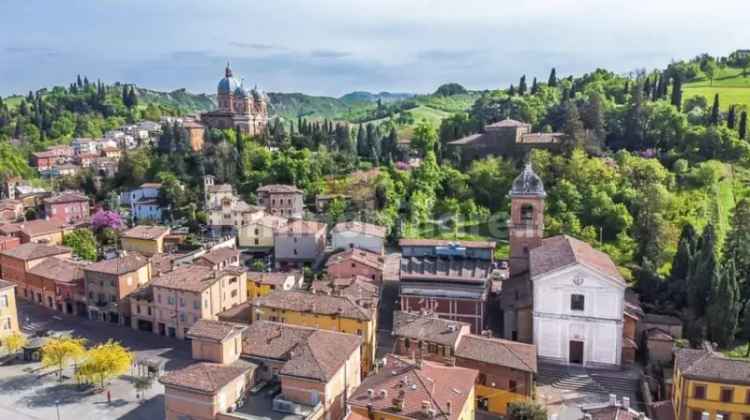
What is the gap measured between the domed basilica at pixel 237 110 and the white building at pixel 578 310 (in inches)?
2458

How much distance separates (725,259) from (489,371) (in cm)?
2145

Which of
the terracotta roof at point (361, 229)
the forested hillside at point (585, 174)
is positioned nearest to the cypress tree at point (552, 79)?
the forested hillside at point (585, 174)

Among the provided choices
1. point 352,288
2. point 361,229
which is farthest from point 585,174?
point 352,288

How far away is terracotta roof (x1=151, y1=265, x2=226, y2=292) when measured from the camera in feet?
129

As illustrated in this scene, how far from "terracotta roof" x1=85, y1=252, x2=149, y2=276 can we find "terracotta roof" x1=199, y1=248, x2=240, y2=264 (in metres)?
4.69

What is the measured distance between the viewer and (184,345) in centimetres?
3922

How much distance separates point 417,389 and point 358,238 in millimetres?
25184

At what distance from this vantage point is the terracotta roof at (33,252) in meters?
47.6

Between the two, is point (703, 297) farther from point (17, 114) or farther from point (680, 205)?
point (17, 114)

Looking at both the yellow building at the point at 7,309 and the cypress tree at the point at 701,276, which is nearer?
the cypress tree at the point at 701,276

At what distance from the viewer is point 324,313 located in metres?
34.9

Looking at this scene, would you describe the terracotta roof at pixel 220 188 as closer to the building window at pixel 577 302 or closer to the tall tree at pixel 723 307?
the building window at pixel 577 302

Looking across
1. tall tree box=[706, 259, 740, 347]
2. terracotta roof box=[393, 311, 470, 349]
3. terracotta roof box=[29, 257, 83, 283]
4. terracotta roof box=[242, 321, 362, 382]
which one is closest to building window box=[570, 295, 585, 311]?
terracotta roof box=[393, 311, 470, 349]

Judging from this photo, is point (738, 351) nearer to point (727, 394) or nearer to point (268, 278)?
point (727, 394)
